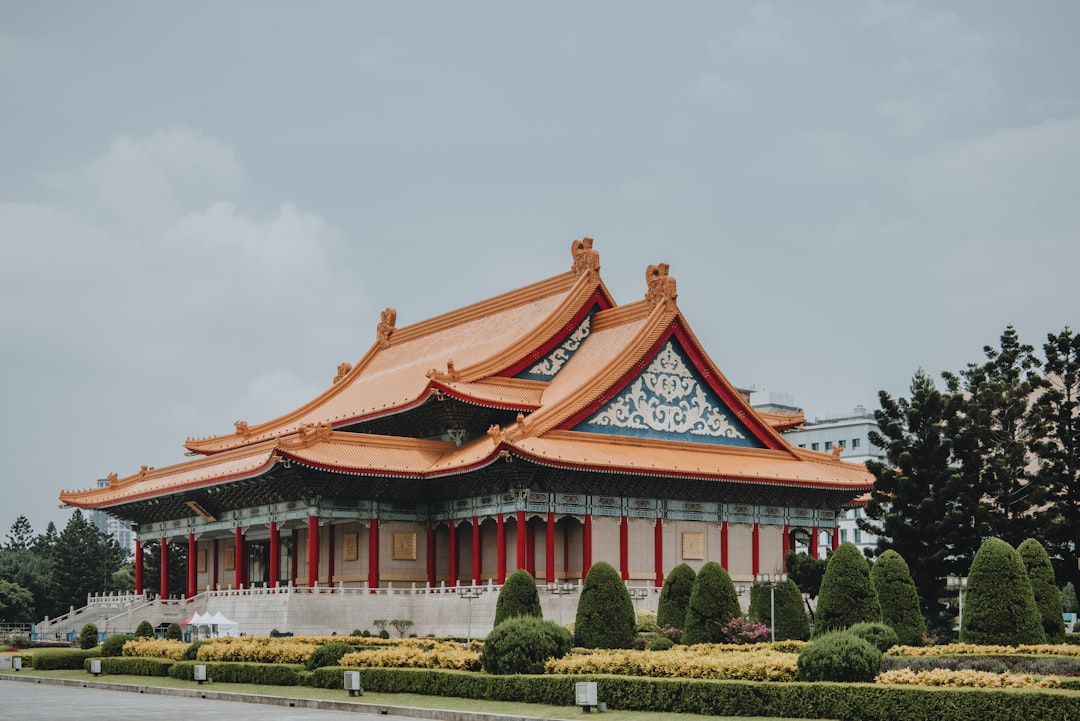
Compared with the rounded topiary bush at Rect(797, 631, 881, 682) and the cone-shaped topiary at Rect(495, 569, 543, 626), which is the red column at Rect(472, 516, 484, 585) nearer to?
the cone-shaped topiary at Rect(495, 569, 543, 626)

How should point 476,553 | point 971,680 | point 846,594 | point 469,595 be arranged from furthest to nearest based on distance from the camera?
point 476,553
point 469,595
point 846,594
point 971,680

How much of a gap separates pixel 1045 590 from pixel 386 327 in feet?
127

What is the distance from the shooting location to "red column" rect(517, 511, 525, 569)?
138 feet

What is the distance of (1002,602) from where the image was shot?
1046 inches

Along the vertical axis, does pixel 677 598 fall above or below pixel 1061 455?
below

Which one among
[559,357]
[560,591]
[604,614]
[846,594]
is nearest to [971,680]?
[846,594]

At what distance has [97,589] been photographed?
75062 mm

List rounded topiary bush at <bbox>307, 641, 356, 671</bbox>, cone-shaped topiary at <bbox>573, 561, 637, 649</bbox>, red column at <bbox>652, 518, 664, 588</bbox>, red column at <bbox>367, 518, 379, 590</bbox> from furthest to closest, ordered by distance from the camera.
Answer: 1. red column at <bbox>367, 518, 379, 590</bbox>
2. red column at <bbox>652, 518, 664, 588</bbox>
3. rounded topiary bush at <bbox>307, 641, 356, 671</bbox>
4. cone-shaped topiary at <bbox>573, 561, 637, 649</bbox>

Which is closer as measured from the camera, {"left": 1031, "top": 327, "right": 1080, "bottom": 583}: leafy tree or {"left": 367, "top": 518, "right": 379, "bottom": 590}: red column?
{"left": 1031, "top": 327, "right": 1080, "bottom": 583}: leafy tree

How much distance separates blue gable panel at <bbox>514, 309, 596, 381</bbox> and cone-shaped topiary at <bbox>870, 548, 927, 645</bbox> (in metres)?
20.9

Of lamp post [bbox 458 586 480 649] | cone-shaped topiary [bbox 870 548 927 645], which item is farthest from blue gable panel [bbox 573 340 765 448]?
cone-shaped topiary [bbox 870 548 927 645]

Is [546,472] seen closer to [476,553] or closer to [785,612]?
[476,553]

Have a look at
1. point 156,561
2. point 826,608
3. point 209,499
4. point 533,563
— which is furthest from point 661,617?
point 156,561

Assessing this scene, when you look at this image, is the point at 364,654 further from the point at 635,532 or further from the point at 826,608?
the point at 635,532
